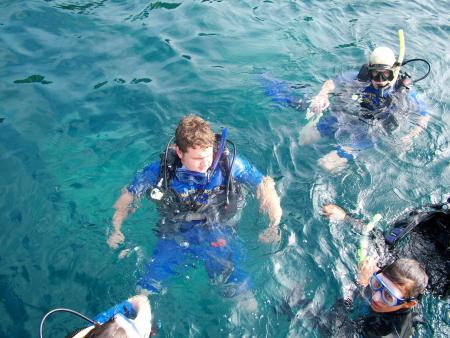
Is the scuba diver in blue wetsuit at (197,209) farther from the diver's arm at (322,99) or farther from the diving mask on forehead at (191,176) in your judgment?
the diver's arm at (322,99)

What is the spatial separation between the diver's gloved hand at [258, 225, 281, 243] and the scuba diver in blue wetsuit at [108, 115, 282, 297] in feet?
0.11

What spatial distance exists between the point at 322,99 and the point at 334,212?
2359 millimetres

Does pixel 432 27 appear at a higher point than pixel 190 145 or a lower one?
lower

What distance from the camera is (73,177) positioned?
490 centimetres

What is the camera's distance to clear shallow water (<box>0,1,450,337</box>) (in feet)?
12.4

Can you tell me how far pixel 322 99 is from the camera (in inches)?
236

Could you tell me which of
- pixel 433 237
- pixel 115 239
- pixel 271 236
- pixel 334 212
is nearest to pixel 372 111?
pixel 334 212

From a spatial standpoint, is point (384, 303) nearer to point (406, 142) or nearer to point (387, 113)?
point (406, 142)

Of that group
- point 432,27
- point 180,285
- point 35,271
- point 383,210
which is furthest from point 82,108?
point 432,27

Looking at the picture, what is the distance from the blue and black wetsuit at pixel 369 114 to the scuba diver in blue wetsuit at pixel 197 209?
7.39 feet

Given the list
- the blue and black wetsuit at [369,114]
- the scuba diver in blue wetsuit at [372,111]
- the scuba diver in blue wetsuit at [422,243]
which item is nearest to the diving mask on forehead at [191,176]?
the scuba diver in blue wetsuit at [422,243]

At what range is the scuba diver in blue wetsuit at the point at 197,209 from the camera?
3.81 metres

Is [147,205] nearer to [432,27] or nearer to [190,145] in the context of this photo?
[190,145]

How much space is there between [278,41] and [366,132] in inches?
112
